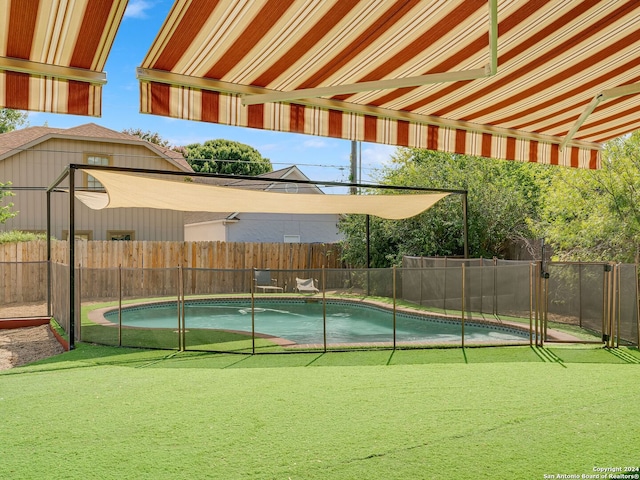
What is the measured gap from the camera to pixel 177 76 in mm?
3051

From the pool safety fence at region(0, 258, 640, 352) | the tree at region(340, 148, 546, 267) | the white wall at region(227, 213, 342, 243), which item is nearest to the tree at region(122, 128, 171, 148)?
the white wall at region(227, 213, 342, 243)

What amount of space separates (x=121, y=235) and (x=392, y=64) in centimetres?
2158

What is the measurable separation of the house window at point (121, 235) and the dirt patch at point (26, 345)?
10848mm

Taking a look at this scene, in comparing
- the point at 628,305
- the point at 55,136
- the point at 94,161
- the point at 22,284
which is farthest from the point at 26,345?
the point at 94,161

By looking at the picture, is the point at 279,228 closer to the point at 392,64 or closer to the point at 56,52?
the point at 392,64

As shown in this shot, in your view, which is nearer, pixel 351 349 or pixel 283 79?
pixel 283 79

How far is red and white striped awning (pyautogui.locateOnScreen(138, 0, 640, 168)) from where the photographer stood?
9.14 ft

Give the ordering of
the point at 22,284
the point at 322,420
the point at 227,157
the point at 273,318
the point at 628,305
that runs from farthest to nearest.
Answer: the point at 227,157
the point at 22,284
the point at 273,318
the point at 628,305
the point at 322,420

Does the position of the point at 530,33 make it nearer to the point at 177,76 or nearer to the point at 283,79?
the point at 283,79

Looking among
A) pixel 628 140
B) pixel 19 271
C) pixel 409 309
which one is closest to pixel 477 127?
pixel 628 140

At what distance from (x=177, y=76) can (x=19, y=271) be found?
16459 mm

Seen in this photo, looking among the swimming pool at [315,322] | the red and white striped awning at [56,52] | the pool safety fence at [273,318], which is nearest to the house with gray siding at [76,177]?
the pool safety fence at [273,318]

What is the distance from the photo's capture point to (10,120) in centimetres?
3159

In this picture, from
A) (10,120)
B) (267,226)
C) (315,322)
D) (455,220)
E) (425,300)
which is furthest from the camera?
(10,120)
